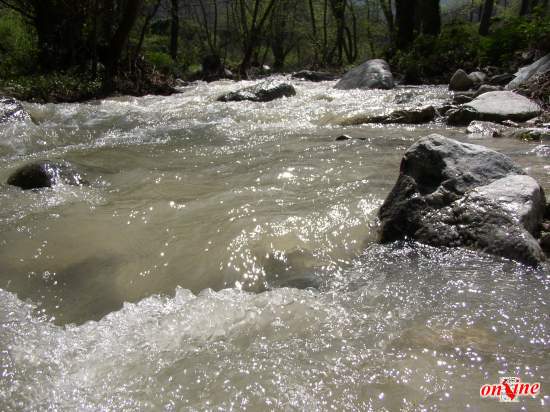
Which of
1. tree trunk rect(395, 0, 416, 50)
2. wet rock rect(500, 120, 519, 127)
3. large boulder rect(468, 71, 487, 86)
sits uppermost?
tree trunk rect(395, 0, 416, 50)

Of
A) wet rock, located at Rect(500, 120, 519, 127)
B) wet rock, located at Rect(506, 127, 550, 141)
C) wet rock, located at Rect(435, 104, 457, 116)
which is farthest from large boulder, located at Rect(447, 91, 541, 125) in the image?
wet rock, located at Rect(506, 127, 550, 141)

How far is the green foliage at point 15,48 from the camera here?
12.3 meters

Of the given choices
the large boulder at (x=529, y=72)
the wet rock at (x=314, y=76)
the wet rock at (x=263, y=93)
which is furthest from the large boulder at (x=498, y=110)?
the wet rock at (x=314, y=76)

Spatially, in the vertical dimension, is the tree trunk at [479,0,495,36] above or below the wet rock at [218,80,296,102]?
above

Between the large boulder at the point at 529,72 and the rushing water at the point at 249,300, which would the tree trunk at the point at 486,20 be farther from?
the rushing water at the point at 249,300

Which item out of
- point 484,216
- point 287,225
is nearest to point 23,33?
point 287,225

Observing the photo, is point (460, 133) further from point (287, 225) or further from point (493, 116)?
point (287, 225)

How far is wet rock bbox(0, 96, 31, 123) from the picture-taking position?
7.06 metres

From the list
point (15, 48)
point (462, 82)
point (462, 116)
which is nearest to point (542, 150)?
point (462, 116)

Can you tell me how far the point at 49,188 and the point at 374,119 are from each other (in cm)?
474

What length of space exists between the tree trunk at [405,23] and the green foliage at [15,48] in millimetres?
10865

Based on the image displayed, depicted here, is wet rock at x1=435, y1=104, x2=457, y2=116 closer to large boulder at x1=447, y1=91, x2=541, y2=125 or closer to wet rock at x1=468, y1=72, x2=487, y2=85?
large boulder at x1=447, y1=91, x2=541, y2=125

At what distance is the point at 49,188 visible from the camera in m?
3.80

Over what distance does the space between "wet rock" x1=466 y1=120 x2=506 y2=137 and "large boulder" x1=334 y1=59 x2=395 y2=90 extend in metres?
4.76
